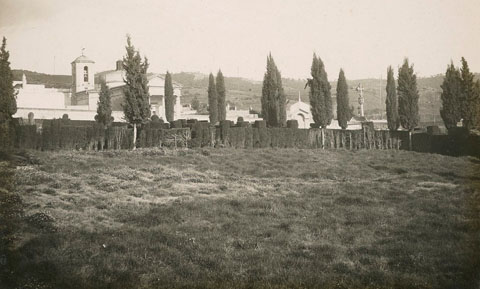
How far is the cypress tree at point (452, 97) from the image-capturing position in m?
32.3

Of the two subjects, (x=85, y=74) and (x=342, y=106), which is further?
(x=85, y=74)

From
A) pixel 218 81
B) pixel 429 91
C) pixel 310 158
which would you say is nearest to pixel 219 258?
pixel 310 158

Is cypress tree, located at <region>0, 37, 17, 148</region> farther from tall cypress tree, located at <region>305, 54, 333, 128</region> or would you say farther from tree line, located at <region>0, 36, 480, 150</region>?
tall cypress tree, located at <region>305, 54, 333, 128</region>

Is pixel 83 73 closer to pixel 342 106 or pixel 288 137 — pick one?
pixel 342 106

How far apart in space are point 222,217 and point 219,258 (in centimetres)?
302

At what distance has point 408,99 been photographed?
113 ft

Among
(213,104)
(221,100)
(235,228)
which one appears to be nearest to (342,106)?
(221,100)

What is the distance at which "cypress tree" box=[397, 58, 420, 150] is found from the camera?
34219 millimetres

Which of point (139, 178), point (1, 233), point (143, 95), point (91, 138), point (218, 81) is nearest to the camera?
point (1, 233)

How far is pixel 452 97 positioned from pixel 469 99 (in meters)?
1.22

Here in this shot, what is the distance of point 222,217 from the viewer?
1076 cm

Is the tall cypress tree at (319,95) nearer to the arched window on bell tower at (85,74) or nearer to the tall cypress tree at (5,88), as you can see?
the tall cypress tree at (5,88)

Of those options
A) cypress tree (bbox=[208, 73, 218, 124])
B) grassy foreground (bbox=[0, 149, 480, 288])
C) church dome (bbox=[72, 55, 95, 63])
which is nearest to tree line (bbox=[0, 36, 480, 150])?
cypress tree (bbox=[208, 73, 218, 124])

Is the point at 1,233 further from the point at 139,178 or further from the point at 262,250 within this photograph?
the point at 139,178
